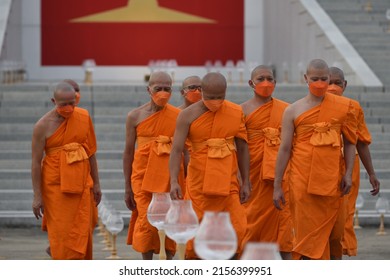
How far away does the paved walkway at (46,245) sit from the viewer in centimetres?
1384

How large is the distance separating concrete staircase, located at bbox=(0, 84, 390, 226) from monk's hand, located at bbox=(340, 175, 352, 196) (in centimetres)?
585

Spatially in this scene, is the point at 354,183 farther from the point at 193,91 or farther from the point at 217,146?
the point at 217,146

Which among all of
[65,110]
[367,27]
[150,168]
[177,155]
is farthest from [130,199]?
[367,27]

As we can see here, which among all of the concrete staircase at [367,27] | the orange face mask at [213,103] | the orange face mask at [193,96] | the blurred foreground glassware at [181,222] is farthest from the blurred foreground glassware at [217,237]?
the concrete staircase at [367,27]

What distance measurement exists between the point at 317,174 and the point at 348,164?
30cm

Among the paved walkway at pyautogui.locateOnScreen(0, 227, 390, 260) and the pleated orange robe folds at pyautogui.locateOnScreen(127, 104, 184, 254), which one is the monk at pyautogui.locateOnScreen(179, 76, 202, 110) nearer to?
the pleated orange robe folds at pyautogui.locateOnScreen(127, 104, 184, 254)

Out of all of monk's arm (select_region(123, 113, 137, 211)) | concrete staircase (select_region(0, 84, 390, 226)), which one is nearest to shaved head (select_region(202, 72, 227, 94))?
monk's arm (select_region(123, 113, 137, 211))

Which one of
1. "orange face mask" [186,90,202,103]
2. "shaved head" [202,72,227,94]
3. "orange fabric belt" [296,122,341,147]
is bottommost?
"orange fabric belt" [296,122,341,147]

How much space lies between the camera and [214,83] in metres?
9.93

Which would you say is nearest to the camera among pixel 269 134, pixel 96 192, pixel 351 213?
pixel 96 192

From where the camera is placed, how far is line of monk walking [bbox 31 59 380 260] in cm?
1053

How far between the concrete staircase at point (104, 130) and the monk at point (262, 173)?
4678 mm
